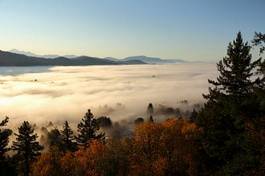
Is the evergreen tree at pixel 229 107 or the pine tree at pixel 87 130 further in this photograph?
the pine tree at pixel 87 130

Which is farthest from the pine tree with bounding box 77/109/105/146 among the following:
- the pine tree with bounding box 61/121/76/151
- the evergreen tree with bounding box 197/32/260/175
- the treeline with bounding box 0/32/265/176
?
the evergreen tree with bounding box 197/32/260/175

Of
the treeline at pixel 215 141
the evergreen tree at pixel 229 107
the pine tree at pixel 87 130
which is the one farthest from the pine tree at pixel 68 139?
the evergreen tree at pixel 229 107

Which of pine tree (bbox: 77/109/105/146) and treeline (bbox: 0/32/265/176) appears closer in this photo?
treeline (bbox: 0/32/265/176)

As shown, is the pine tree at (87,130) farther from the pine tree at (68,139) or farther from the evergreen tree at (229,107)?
the evergreen tree at (229,107)

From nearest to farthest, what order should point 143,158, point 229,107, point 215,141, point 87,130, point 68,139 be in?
point 229,107, point 215,141, point 143,158, point 87,130, point 68,139

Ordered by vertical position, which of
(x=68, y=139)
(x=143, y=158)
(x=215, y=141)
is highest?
(x=215, y=141)

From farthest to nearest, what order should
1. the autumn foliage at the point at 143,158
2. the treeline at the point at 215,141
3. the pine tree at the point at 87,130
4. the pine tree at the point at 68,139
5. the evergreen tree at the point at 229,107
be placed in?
the pine tree at the point at 68,139
the pine tree at the point at 87,130
the autumn foliage at the point at 143,158
the evergreen tree at the point at 229,107
the treeline at the point at 215,141

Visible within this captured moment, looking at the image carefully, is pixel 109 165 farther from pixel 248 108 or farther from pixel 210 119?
pixel 248 108

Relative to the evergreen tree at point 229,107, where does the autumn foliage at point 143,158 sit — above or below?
below

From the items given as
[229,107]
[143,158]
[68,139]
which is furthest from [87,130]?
→ [229,107]

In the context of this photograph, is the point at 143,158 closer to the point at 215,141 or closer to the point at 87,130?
the point at 87,130

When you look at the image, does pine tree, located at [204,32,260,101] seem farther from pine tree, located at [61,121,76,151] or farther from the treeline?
pine tree, located at [61,121,76,151]

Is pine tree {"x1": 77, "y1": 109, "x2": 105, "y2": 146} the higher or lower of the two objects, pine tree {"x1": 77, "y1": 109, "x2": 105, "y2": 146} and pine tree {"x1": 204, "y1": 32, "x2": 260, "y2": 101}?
the lower

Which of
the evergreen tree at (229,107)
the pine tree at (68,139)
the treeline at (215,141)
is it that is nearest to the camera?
the treeline at (215,141)
